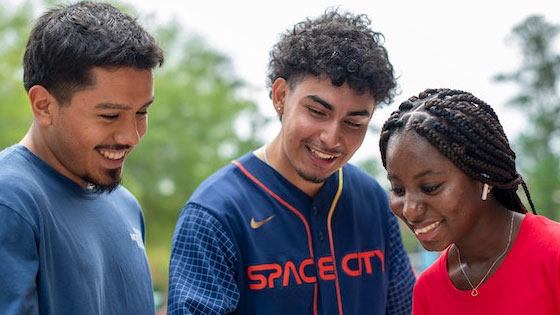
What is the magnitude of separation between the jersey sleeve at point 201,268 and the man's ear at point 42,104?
2.44ft

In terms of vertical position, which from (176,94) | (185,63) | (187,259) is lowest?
(187,259)

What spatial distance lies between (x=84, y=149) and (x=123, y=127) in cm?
17

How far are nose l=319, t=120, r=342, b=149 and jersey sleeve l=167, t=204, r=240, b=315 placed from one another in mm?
582

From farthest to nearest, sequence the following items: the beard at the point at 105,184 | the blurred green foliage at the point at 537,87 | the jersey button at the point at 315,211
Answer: the blurred green foliage at the point at 537,87, the jersey button at the point at 315,211, the beard at the point at 105,184

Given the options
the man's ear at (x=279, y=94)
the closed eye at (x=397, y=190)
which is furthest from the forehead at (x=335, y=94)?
the closed eye at (x=397, y=190)

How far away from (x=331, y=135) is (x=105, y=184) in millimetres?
974

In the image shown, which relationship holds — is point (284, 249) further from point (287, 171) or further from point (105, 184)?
point (105, 184)

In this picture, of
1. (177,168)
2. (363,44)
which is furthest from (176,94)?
(363,44)

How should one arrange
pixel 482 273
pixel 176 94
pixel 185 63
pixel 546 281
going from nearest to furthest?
pixel 546 281 → pixel 482 273 → pixel 176 94 → pixel 185 63

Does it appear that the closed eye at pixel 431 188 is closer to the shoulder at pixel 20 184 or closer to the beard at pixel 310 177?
the beard at pixel 310 177

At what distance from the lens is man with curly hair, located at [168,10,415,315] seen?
2947 mm

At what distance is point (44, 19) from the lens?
8.89 feet

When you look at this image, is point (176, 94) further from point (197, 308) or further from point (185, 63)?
point (197, 308)

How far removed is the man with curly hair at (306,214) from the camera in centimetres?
295
